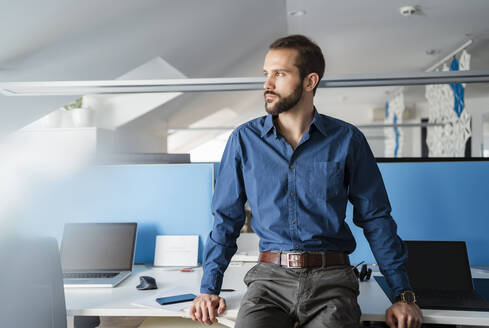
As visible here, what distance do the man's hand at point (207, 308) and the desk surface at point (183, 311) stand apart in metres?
0.02

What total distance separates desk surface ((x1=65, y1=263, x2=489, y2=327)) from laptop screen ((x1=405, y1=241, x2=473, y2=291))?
175 millimetres

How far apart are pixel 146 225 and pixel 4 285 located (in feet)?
4.09

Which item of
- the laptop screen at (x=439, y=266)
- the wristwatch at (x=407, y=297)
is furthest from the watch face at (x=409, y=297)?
the laptop screen at (x=439, y=266)

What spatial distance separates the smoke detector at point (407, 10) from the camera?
14.5 ft

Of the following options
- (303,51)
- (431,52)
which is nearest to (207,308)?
(303,51)

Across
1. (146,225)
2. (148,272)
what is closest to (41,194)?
(146,225)

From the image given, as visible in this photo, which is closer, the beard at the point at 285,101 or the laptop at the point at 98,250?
the beard at the point at 285,101

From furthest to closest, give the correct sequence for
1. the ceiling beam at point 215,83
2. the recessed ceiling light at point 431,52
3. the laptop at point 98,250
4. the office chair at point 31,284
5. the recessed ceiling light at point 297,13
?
1. the recessed ceiling light at point 431,52
2. the recessed ceiling light at point 297,13
3. the laptop at point 98,250
4. the ceiling beam at point 215,83
5. the office chair at point 31,284

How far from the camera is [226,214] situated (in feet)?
5.41

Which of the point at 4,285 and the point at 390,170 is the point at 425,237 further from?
the point at 4,285

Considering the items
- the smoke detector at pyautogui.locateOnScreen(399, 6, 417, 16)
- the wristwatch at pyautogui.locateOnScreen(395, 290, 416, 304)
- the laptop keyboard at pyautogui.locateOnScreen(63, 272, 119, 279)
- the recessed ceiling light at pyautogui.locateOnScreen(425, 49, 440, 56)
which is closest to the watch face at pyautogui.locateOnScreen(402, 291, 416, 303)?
the wristwatch at pyautogui.locateOnScreen(395, 290, 416, 304)

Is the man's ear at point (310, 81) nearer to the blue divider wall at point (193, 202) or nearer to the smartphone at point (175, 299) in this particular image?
the blue divider wall at point (193, 202)

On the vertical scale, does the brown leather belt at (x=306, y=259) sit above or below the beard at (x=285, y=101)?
below

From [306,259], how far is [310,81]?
62 cm
